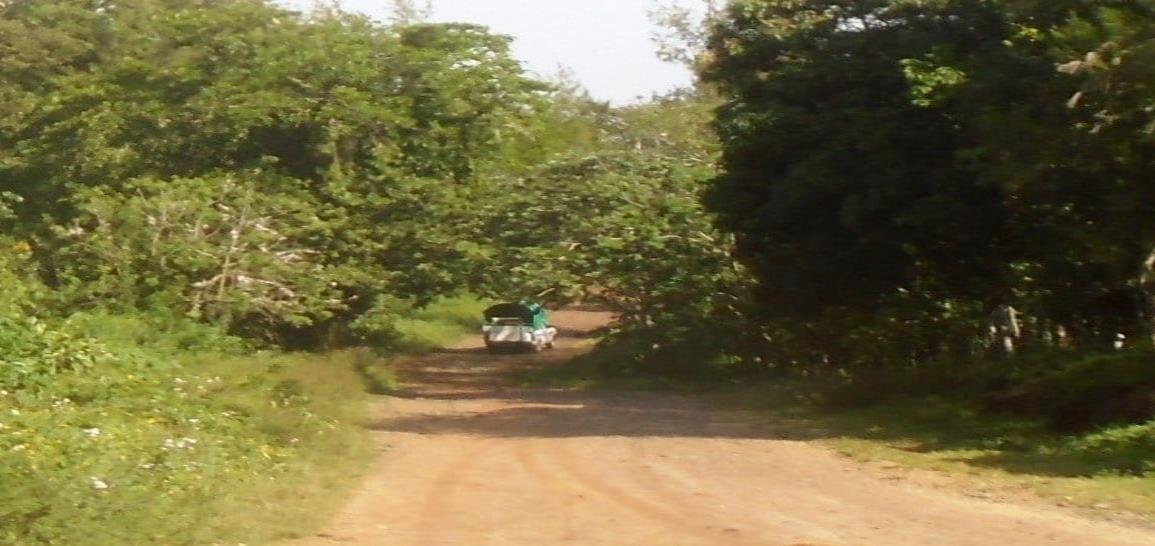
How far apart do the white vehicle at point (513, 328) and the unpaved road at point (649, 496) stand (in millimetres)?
20968

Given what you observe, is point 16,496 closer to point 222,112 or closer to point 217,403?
point 217,403

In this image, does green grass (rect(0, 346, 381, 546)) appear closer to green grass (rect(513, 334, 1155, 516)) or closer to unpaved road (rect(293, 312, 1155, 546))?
unpaved road (rect(293, 312, 1155, 546))

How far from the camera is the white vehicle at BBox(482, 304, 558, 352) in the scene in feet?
145

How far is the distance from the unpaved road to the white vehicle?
2097 centimetres

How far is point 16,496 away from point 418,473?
6469 millimetres

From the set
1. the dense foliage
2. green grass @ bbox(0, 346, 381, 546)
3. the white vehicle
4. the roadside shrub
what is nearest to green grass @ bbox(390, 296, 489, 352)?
the white vehicle

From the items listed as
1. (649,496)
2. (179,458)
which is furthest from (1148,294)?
(179,458)

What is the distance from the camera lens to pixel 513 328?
44.3m

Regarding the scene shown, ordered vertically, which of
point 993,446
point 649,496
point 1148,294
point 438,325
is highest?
point 1148,294

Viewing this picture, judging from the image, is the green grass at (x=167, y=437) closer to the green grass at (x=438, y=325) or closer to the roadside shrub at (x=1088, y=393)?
the roadside shrub at (x=1088, y=393)

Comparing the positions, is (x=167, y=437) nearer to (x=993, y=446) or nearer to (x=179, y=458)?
(x=179, y=458)

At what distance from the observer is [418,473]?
15.9m

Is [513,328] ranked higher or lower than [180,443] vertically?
higher

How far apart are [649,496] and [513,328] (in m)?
30.6
